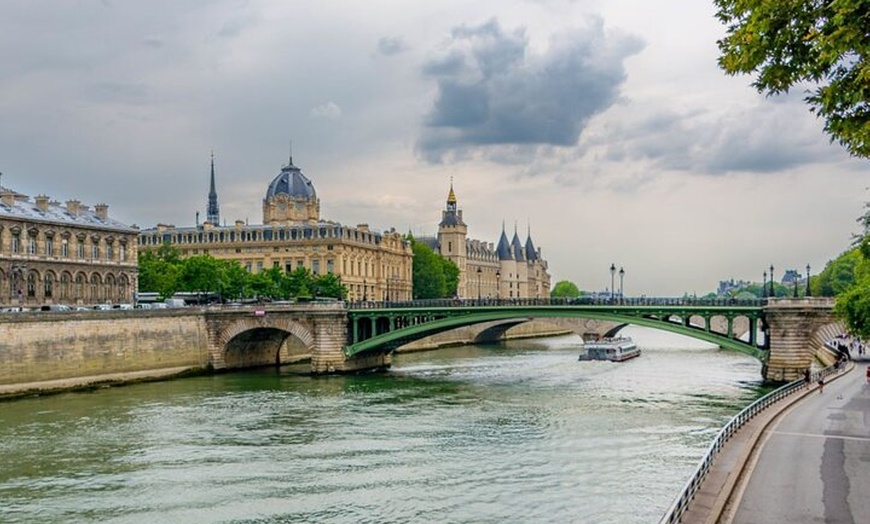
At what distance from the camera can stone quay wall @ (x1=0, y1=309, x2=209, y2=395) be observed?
51938mm

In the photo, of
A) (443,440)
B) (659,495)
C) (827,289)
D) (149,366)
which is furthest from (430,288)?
(659,495)

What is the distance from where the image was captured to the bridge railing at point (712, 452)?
1729 cm

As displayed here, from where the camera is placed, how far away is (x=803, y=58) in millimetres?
15164

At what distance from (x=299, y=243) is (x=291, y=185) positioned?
21.1 meters

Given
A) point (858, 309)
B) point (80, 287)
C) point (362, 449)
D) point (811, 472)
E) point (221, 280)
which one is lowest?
point (362, 449)

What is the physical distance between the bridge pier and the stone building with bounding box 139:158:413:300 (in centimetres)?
6234

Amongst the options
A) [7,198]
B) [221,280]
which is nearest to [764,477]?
[7,198]

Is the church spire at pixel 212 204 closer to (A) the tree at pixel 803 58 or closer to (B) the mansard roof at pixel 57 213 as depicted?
(B) the mansard roof at pixel 57 213

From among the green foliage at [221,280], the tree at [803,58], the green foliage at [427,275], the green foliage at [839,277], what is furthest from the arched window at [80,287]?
the green foliage at [427,275]

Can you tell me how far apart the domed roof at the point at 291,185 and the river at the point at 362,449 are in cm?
7612

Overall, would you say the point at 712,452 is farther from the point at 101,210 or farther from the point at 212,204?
the point at 212,204

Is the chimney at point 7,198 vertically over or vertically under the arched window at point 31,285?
over

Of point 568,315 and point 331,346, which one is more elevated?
point 568,315

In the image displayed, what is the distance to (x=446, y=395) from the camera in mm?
51406
